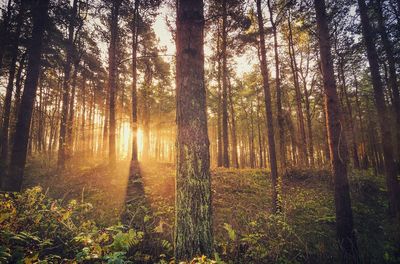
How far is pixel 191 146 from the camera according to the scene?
135 inches

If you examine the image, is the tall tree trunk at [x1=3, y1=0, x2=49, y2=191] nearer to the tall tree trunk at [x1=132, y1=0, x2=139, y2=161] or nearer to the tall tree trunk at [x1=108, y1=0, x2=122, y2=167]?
the tall tree trunk at [x1=108, y1=0, x2=122, y2=167]

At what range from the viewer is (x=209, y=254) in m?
3.25

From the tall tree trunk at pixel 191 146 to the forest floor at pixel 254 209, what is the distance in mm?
1472

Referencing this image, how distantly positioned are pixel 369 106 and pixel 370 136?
4335 mm

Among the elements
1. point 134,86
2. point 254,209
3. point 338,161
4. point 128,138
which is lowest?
point 254,209

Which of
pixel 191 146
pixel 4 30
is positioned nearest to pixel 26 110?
pixel 191 146

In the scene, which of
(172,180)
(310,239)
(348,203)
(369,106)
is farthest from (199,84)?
(369,106)

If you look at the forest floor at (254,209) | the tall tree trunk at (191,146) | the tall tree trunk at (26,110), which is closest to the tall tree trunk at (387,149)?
the forest floor at (254,209)

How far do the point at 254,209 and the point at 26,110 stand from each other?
934cm

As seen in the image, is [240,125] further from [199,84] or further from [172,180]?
[199,84]

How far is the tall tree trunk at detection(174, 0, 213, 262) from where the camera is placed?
128 inches

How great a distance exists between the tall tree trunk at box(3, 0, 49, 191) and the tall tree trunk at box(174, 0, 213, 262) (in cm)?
707

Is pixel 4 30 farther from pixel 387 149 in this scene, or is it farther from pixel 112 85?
pixel 387 149

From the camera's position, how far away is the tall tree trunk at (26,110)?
7.35 m
